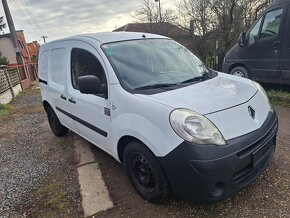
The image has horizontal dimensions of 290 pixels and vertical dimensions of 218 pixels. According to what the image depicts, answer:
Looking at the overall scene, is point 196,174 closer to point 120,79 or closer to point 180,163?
point 180,163

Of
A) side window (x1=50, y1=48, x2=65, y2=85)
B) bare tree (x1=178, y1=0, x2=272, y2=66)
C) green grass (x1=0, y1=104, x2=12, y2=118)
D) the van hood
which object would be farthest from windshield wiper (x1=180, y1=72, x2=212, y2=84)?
bare tree (x1=178, y1=0, x2=272, y2=66)

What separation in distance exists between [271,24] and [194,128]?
517cm

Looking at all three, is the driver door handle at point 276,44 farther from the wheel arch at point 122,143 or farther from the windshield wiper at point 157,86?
the wheel arch at point 122,143

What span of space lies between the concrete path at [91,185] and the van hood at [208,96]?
1.32 m

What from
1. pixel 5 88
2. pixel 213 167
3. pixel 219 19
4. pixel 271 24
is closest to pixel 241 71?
pixel 271 24

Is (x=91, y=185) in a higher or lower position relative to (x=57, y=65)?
lower

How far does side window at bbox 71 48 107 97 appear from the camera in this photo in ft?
10.9

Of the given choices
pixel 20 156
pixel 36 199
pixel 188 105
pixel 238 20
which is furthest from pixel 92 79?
pixel 238 20

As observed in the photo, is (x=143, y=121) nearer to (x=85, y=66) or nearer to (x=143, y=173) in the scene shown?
(x=143, y=173)

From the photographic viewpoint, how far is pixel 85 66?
147 inches

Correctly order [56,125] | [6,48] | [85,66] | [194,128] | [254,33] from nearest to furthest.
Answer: [194,128]
[85,66]
[56,125]
[254,33]
[6,48]

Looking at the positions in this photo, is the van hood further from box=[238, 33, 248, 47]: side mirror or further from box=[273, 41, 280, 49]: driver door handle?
box=[238, 33, 248, 47]: side mirror

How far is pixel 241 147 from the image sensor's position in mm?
2389

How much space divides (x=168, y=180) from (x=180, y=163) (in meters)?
0.32
